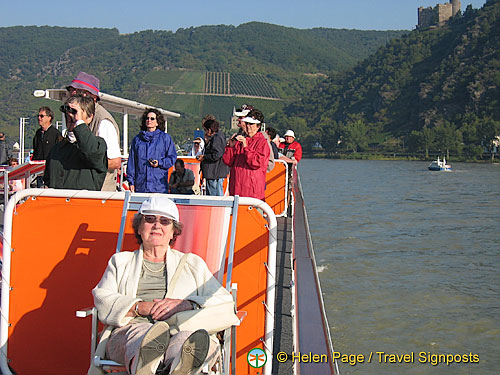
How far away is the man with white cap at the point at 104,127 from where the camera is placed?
4.68 metres

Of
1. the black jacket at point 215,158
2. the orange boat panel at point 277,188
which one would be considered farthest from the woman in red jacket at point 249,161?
the orange boat panel at point 277,188

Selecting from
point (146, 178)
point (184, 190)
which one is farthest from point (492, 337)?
point (146, 178)

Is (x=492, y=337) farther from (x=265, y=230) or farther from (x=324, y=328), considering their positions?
(x=265, y=230)

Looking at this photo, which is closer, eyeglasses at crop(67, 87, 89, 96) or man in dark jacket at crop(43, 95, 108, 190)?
man in dark jacket at crop(43, 95, 108, 190)

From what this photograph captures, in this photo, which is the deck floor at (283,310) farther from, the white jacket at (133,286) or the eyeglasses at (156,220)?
the eyeglasses at (156,220)

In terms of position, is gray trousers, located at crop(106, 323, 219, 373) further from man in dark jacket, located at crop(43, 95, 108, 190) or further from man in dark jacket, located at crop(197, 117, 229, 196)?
man in dark jacket, located at crop(197, 117, 229, 196)

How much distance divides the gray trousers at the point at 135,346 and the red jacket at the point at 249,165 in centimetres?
328

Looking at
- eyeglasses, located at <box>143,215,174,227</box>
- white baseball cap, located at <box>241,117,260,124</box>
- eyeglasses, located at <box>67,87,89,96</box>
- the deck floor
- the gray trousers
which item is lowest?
the deck floor

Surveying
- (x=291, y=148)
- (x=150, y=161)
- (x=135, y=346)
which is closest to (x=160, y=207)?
(x=135, y=346)

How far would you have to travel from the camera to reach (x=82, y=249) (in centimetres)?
403

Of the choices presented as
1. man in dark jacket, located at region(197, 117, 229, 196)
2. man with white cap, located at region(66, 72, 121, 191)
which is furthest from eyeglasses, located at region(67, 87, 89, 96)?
man in dark jacket, located at region(197, 117, 229, 196)

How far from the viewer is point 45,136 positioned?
25.2 ft

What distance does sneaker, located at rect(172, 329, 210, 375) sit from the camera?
3051 mm

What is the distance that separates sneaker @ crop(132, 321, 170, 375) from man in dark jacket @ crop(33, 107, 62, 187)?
460cm
